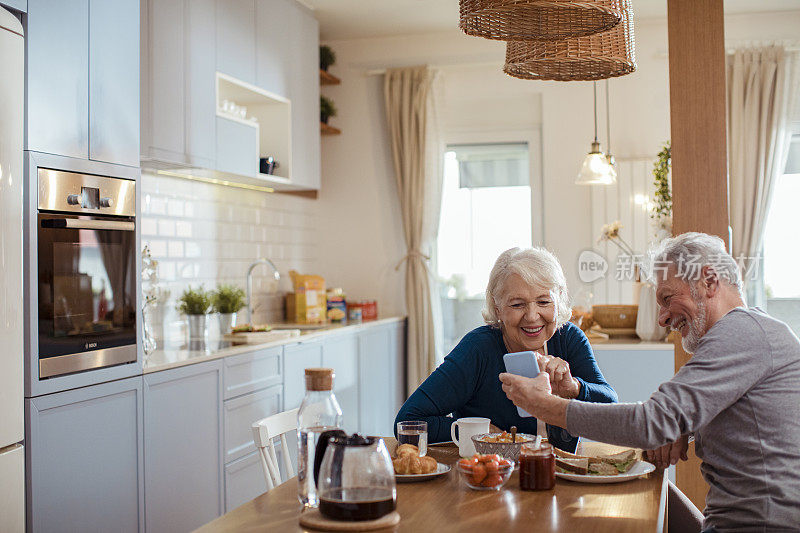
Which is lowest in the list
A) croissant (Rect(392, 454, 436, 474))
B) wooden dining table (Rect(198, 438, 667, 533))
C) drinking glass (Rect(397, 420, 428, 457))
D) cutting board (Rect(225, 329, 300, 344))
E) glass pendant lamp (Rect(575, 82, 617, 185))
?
wooden dining table (Rect(198, 438, 667, 533))

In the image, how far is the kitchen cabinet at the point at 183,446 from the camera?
10.3 feet

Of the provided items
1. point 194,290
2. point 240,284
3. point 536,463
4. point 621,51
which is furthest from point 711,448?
point 240,284

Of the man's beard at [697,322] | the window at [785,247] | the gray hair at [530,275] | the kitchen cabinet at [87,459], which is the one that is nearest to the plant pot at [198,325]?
the kitchen cabinet at [87,459]

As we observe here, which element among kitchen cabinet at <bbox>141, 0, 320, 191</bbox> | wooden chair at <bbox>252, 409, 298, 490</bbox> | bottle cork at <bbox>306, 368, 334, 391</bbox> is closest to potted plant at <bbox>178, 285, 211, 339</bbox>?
kitchen cabinet at <bbox>141, 0, 320, 191</bbox>

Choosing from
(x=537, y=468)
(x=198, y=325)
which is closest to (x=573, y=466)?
(x=537, y=468)

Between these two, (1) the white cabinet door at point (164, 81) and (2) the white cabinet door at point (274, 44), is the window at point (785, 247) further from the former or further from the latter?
(1) the white cabinet door at point (164, 81)

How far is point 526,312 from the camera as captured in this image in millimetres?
2512

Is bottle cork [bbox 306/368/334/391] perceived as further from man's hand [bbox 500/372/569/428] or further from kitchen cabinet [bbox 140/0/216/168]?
kitchen cabinet [bbox 140/0/216/168]

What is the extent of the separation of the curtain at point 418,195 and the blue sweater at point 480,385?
3241mm

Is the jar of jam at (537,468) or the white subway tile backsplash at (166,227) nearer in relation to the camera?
the jar of jam at (537,468)

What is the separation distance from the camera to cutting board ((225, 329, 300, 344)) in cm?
407

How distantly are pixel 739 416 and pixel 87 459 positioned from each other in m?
2.07

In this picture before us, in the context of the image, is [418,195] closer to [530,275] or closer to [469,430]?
[530,275]

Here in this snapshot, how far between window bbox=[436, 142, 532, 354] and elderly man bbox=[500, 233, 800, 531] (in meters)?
4.11
